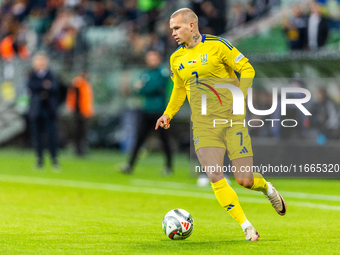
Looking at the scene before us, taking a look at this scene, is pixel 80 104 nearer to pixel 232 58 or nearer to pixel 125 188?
pixel 125 188

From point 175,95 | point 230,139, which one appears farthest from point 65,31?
point 230,139

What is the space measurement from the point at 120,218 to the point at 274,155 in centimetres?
500

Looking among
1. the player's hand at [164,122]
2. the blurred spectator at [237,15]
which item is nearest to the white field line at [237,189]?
the player's hand at [164,122]

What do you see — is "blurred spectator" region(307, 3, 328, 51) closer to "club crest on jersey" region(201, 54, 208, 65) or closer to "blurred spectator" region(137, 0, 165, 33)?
"blurred spectator" region(137, 0, 165, 33)

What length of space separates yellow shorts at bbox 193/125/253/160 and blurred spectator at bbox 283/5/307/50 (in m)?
9.77

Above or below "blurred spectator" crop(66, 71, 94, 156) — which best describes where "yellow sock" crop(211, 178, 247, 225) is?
above

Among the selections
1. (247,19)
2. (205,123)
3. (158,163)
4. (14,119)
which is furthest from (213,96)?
(14,119)

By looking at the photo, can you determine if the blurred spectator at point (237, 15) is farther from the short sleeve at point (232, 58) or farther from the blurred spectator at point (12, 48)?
the short sleeve at point (232, 58)

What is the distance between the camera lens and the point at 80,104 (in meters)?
18.8

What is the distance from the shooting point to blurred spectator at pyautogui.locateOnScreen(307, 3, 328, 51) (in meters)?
14.9

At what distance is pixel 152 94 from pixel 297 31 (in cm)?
460

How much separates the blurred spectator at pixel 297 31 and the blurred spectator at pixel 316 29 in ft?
0.67

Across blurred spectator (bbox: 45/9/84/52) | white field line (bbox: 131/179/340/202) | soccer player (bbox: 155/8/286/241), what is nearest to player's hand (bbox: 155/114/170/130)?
soccer player (bbox: 155/8/286/241)

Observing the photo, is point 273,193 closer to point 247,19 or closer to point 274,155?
point 274,155
